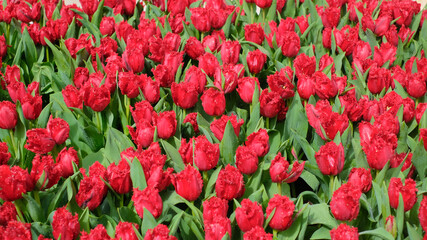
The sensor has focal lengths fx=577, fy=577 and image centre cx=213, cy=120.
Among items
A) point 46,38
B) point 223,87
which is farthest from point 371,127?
point 46,38

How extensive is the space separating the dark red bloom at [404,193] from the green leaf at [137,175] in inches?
23.6

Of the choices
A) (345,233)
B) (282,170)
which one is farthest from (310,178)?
(345,233)

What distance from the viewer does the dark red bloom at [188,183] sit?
54.5 inches

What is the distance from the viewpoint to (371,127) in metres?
1.61

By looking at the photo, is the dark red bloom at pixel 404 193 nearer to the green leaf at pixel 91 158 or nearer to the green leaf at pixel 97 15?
the green leaf at pixel 91 158

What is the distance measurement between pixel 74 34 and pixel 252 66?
99 centimetres

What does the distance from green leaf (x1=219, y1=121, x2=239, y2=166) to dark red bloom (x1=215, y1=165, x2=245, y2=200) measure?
0.87ft

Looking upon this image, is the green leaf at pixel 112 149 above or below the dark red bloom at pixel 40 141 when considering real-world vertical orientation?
below

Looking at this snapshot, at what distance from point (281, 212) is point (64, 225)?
480 mm

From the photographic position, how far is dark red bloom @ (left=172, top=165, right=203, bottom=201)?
1384 mm

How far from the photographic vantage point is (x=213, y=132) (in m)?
1.69

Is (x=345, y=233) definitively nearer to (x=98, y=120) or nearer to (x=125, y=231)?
(x=125, y=231)

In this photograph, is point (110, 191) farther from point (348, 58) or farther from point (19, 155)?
point (348, 58)

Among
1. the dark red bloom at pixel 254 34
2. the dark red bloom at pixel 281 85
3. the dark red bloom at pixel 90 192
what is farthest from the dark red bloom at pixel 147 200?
the dark red bloom at pixel 254 34
